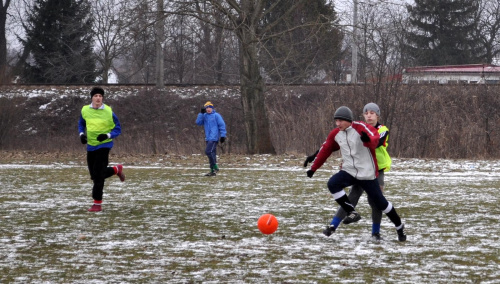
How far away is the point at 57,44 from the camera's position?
45906 mm

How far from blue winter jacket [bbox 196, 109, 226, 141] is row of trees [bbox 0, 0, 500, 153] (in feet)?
21.1

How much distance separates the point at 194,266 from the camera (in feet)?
22.8

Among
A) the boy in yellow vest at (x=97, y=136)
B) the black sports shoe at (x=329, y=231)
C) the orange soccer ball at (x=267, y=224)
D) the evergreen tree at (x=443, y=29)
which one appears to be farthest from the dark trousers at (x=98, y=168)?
the evergreen tree at (x=443, y=29)

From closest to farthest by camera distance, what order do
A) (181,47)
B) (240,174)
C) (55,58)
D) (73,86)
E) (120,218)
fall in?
1. (120,218)
2. (240,174)
3. (73,86)
4. (55,58)
5. (181,47)

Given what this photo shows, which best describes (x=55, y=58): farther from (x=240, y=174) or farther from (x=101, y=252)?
(x=101, y=252)

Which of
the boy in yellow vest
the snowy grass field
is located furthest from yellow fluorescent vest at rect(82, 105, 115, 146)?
the snowy grass field

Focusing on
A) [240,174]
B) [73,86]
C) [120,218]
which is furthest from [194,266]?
[73,86]

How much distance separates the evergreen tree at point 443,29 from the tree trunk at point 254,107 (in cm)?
3088

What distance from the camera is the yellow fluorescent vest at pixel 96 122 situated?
11008 millimetres

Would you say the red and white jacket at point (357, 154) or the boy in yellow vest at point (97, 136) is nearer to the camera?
the red and white jacket at point (357, 154)

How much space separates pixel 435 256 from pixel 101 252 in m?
3.46

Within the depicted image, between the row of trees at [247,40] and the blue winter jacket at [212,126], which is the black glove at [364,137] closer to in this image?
the blue winter jacket at [212,126]

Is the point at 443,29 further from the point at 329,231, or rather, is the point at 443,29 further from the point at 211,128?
the point at 329,231

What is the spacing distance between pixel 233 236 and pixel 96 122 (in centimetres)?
351
